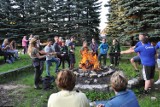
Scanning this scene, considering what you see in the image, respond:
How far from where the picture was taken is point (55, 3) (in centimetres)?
3816

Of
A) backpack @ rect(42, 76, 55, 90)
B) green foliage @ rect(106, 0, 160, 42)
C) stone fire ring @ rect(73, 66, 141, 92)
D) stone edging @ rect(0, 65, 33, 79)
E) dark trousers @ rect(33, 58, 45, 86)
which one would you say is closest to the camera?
stone fire ring @ rect(73, 66, 141, 92)

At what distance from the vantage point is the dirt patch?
850cm

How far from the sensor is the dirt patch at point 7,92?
27.9ft

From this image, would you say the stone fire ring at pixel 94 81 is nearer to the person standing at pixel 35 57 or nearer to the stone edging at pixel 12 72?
the person standing at pixel 35 57

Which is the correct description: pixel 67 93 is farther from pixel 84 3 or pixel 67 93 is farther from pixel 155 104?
pixel 84 3

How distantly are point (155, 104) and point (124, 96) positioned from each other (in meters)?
4.43

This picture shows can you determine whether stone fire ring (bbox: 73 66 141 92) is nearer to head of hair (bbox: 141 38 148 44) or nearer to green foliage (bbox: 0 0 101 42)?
head of hair (bbox: 141 38 148 44)

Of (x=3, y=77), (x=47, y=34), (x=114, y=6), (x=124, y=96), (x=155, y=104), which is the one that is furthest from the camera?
(x=47, y=34)

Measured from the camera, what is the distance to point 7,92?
9.88m

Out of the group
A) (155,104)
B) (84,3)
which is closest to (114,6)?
(84,3)

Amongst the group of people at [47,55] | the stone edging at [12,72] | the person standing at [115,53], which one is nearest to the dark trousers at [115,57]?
the person standing at [115,53]

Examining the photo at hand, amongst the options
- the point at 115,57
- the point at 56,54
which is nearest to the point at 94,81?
the point at 56,54

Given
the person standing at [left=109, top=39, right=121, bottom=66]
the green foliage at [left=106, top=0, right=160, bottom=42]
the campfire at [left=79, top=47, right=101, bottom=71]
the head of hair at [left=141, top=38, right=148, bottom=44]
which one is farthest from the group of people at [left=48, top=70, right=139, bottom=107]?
the green foliage at [left=106, top=0, right=160, bottom=42]

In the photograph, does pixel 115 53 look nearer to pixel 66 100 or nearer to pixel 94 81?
pixel 94 81
